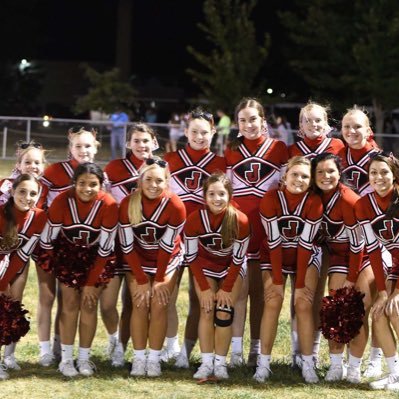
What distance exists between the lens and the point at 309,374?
5.59 m

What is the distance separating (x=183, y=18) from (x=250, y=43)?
12971 mm

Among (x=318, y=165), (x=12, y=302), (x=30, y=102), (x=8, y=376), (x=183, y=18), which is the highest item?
(x=183, y=18)

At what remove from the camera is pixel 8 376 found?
18.3 ft

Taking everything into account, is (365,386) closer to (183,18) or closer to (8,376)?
(8,376)

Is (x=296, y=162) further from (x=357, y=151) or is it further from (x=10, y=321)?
(x=10, y=321)

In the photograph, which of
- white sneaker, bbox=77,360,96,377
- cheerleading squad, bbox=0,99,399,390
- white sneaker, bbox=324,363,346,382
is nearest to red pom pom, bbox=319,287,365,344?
cheerleading squad, bbox=0,99,399,390

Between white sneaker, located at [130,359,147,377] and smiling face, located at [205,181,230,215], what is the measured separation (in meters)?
1.09

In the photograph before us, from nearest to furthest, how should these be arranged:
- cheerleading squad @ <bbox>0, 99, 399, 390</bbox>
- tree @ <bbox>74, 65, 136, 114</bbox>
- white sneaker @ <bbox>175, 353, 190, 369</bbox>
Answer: cheerleading squad @ <bbox>0, 99, 399, 390</bbox>, white sneaker @ <bbox>175, 353, 190, 369</bbox>, tree @ <bbox>74, 65, 136, 114</bbox>

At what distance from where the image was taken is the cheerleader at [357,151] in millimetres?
5969

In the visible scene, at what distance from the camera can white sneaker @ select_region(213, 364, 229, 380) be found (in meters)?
5.59

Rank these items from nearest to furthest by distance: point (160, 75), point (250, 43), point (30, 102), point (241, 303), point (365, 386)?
point (365, 386)
point (241, 303)
point (250, 43)
point (30, 102)
point (160, 75)

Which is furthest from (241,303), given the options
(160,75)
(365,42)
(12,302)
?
(160,75)

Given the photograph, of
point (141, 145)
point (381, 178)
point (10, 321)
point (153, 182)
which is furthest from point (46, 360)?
point (381, 178)

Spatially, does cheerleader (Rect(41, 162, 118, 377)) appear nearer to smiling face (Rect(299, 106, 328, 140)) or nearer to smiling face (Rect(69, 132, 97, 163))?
smiling face (Rect(69, 132, 97, 163))
